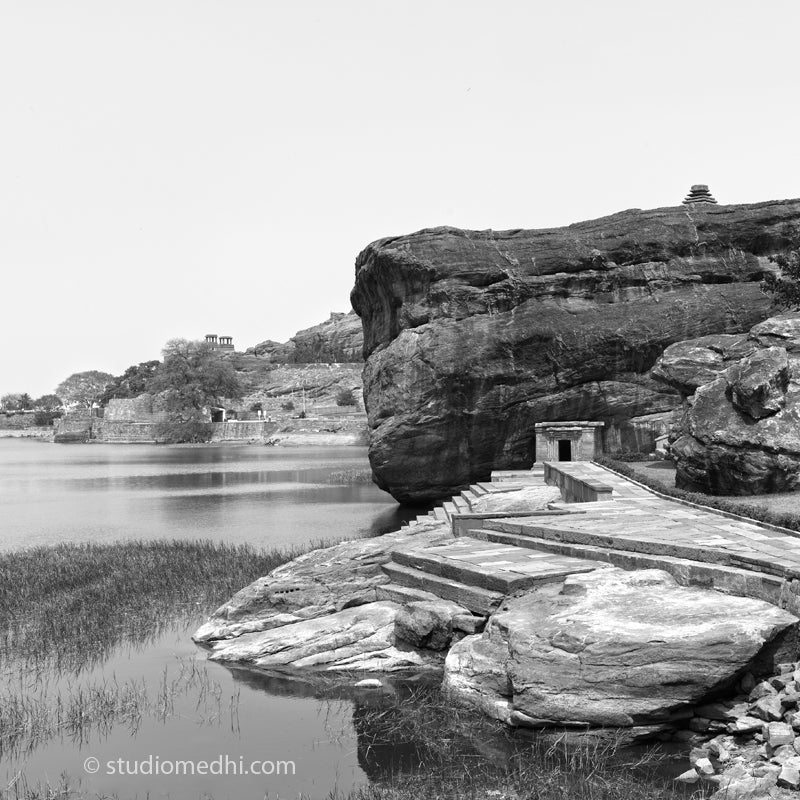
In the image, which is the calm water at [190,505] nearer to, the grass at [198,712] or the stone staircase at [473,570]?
the grass at [198,712]

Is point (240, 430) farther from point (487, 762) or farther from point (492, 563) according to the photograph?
point (487, 762)

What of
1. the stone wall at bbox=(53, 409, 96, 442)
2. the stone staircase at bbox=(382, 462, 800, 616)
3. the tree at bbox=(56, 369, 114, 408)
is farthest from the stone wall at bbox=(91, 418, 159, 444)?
the stone staircase at bbox=(382, 462, 800, 616)

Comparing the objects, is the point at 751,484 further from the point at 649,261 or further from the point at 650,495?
the point at 649,261

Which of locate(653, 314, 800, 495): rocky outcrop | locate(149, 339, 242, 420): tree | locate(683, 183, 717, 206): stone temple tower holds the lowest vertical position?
locate(653, 314, 800, 495): rocky outcrop

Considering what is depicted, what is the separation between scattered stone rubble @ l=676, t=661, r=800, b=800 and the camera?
21.4 feet

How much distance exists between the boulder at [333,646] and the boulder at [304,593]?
0.26 m

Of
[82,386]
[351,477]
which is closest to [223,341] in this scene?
[82,386]

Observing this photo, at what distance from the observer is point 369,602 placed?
1193 cm

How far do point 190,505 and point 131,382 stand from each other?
112 m

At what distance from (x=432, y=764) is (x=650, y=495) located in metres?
9.95

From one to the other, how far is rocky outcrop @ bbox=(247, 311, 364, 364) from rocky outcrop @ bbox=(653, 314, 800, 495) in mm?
124634

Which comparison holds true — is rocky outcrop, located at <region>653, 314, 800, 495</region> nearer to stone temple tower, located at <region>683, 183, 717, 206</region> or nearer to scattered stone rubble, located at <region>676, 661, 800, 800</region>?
scattered stone rubble, located at <region>676, 661, 800, 800</region>

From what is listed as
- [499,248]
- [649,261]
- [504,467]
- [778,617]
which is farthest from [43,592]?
[649,261]

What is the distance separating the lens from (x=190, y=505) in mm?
33375
